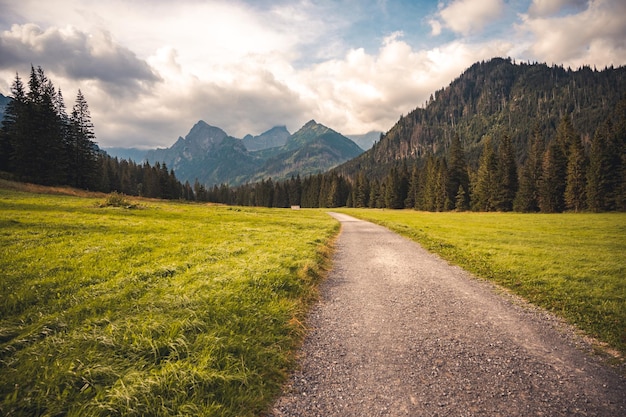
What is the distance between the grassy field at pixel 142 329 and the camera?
349 cm

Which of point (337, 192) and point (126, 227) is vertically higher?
point (337, 192)

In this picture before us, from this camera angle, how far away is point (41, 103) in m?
49.6

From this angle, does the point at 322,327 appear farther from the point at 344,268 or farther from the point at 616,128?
the point at 616,128

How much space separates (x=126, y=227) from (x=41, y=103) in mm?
55380

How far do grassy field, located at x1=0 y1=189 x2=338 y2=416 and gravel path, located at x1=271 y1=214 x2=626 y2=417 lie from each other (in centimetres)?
78

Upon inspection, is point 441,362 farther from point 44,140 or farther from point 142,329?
point 44,140

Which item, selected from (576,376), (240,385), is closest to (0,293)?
(240,385)

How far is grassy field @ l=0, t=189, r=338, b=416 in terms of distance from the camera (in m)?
3.49

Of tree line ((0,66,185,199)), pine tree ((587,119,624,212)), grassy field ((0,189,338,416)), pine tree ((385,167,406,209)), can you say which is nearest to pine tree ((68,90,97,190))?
tree line ((0,66,185,199))

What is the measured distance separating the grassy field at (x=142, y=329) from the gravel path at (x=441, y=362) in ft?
2.57

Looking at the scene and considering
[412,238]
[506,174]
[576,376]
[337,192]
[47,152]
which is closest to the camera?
[576,376]

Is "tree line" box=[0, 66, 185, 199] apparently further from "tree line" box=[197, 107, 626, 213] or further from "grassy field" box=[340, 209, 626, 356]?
"tree line" box=[197, 107, 626, 213]

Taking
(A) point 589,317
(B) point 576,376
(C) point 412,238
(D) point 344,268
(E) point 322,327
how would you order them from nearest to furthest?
(B) point 576,376 < (E) point 322,327 < (A) point 589,317 < (D) point 344,268 < (C) point 412,238

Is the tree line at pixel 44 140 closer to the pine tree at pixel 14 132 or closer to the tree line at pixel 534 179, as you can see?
the pine tree at pixel 14 132
